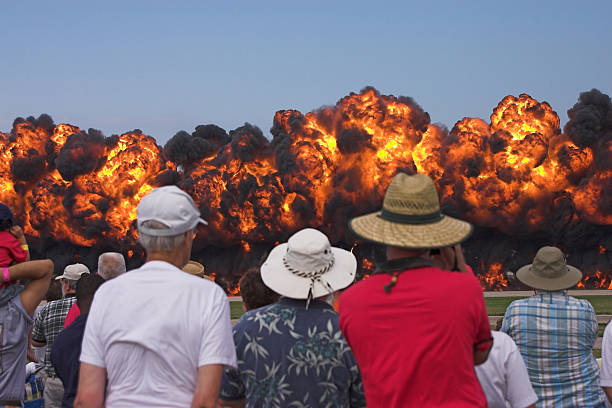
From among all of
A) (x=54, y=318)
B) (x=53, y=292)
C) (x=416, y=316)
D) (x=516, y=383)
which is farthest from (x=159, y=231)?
(x=53, y=292)

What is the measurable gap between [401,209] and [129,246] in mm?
56754

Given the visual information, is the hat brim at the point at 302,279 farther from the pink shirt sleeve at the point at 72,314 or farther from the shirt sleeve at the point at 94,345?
the pink shirt sleeve at the point at 72,314

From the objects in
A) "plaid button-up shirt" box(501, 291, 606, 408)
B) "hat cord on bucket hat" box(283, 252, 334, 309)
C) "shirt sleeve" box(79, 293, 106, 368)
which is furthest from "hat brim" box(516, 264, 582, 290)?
"shirt sleeve" box(79, 293, 106, 368)

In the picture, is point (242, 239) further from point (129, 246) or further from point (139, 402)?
point (139, 402)

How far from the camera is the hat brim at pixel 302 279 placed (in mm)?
3785

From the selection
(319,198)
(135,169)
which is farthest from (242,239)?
(135,169)

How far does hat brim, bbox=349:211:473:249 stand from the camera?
10.4 ft

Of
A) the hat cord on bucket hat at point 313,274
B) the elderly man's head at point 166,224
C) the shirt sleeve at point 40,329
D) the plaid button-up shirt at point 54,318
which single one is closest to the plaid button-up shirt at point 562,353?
the hat cord on bucket hat at point 313,274

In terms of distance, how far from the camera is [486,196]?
48.3m

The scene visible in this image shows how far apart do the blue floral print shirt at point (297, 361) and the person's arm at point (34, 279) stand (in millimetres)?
1820

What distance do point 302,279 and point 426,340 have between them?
98 centimetres

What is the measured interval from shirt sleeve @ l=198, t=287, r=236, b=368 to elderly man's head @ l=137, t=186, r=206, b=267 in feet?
1.08

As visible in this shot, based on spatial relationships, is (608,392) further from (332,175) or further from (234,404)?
(332,175)

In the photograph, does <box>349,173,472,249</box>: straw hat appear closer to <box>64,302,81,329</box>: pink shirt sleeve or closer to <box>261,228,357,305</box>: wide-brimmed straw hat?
<box>261,228,357,305</box>: wide-brimmed straw hat
